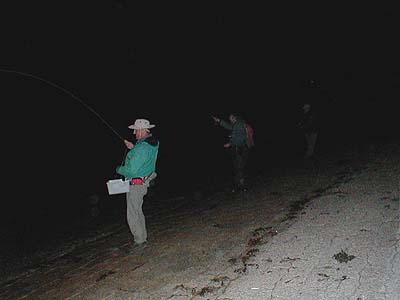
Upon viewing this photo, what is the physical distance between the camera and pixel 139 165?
6812 mm

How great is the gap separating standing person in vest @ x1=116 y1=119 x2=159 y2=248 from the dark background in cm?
691

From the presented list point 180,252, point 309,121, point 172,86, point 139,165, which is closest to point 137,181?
point 139,165

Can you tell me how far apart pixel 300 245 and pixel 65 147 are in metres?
26.5

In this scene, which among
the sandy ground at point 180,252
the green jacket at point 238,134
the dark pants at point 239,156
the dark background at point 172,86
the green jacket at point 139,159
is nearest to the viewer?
the sandy ground at point 180,252

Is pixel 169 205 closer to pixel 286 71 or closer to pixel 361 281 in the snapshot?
pixel 361 281

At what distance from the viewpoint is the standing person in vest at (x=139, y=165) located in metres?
6.79

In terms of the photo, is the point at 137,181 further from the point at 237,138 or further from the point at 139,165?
the point at 237,138

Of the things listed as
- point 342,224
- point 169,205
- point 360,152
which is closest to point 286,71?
point 360,152

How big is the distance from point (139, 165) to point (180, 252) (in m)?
1.45

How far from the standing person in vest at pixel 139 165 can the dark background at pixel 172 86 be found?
22.7ft

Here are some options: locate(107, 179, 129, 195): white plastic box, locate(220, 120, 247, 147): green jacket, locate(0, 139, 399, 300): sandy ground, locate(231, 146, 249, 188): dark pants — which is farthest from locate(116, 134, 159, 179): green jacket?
locate(231, 146, 249, 188): dark pants

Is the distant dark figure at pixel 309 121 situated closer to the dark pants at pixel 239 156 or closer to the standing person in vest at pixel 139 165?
the dark pants at pixel 239 156

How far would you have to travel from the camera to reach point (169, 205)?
1123cm

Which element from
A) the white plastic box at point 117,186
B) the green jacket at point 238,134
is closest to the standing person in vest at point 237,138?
the green jacket at point 238,134
